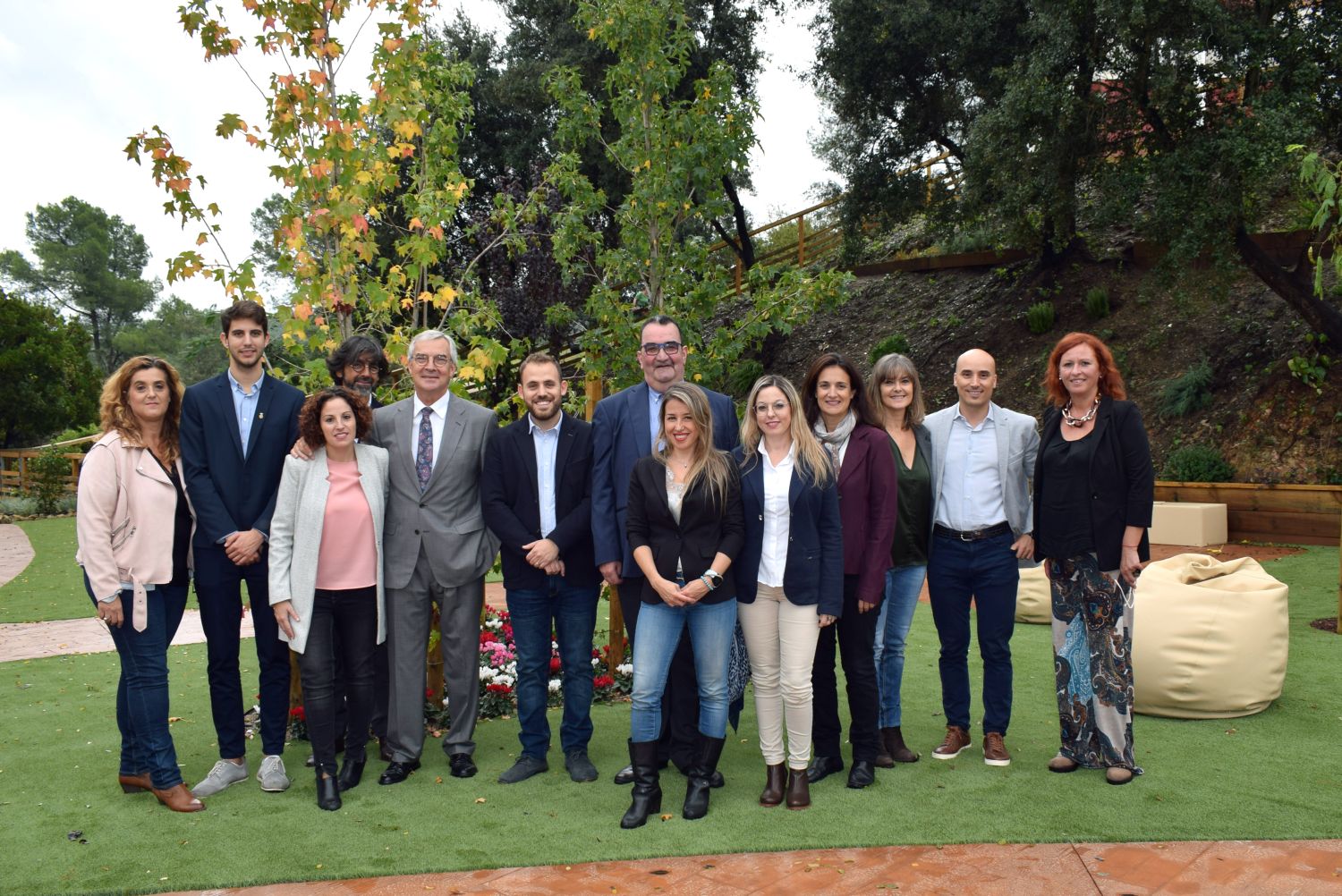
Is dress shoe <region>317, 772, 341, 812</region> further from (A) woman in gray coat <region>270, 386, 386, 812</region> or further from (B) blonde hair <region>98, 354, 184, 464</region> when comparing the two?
(B) blonde hair <region>98, 354, 184, 464</region>

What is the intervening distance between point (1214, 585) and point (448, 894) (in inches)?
174

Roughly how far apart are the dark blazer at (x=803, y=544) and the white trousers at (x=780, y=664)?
0.22 feet

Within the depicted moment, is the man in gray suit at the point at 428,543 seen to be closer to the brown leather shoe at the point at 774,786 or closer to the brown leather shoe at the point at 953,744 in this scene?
the brown leather shoe at the point at 774,786

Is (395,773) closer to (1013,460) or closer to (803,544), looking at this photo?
(803,544)

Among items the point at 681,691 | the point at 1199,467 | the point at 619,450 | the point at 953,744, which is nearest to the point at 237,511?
Result: the point at 619,450

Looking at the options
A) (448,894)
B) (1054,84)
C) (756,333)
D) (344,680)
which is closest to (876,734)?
(448,894)

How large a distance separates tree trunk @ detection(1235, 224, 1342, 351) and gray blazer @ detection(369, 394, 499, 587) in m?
11.5

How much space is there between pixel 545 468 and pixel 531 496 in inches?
6.0

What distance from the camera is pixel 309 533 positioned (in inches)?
179

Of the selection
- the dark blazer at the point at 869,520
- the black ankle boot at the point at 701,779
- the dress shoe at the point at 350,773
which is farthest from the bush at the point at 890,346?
the dress shoe at the point at 350,773

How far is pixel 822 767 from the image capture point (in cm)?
478

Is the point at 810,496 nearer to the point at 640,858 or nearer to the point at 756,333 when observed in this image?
the point at 640,858

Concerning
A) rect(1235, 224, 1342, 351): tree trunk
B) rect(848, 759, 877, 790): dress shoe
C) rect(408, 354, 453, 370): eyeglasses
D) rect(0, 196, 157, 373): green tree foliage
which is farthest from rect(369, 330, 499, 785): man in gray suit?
rect(0, 196, 157, 373): green tree foliage

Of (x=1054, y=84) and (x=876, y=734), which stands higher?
(x=1054, y=84)
